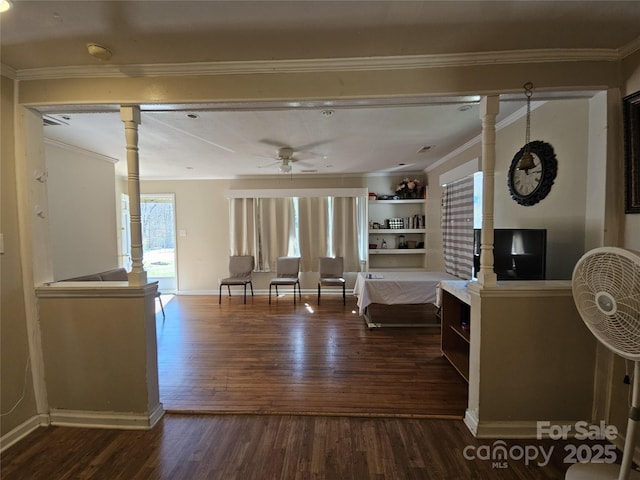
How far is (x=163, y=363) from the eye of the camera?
2742 mm

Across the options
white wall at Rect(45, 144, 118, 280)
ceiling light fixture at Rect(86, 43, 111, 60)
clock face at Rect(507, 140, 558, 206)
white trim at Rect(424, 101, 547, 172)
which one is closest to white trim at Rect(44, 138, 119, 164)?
white wall at Rect(45, 144, 118, 280)

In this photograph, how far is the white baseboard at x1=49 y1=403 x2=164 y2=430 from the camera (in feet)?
6.04

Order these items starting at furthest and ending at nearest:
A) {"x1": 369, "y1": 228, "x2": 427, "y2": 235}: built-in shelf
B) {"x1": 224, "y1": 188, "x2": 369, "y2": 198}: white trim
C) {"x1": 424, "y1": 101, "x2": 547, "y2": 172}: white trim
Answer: {"x1": 224, "y1": 188, "x2": 369, "y2": 198}: white trim
{"x1": 369, "y1": 228, "x2": 427, "y2": 235}: built-in shelf
{"x1": 424, "y1": 101, "x2": 547, "y2": 172}: white trim

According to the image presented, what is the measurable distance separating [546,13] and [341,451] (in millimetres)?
2522

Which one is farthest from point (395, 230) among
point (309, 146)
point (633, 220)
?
point (633, 220)

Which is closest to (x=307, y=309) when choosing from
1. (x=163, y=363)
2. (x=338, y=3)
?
(x=163, y=363)

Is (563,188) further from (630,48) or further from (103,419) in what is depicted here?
(103,419)

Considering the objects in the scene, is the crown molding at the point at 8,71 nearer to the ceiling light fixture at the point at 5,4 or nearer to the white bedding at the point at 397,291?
the ceiling light fixture at the point at 5,4

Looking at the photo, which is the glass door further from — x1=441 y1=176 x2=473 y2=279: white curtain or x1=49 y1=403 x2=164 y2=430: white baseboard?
x1=441 y1=176 x2=473 y2=279: white curtain

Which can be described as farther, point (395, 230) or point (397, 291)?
point (395, 230)

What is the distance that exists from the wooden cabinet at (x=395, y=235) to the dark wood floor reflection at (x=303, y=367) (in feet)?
5.27

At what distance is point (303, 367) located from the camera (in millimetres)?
2625

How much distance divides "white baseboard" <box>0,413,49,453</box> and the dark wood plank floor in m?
0.04

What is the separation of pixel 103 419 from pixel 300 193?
413cm
